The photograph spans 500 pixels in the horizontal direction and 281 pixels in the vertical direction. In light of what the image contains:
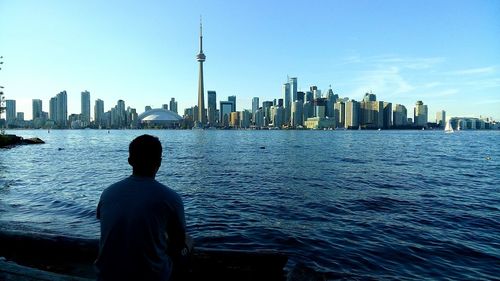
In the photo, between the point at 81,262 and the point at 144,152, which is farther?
the point at 81,262

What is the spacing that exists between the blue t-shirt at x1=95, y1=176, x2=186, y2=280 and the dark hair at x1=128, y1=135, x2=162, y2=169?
0.55 ft

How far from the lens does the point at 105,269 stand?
3.29 meters

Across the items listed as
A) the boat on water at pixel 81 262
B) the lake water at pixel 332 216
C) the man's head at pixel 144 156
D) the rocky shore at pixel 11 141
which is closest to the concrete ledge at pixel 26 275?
the boat on water at pixel 81 262

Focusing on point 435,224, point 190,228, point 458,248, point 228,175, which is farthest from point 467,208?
point 228,175

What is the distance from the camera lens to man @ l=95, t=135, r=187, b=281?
3.17 m

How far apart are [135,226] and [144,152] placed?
736 mm

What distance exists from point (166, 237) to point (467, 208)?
18.8 metres

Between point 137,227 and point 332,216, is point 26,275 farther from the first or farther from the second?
point 332,216

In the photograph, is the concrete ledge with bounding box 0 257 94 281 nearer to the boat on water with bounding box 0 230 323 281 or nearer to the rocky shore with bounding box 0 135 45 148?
the boat on water with bounding box 0 230 323 281

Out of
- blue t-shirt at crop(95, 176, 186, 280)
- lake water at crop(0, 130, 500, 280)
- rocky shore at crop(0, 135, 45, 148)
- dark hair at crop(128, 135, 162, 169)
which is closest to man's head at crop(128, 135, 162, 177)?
dark hair at crop(128, 135, 162, 169)

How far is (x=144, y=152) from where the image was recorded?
347 cm

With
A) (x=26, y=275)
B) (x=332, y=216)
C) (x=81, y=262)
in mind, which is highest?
(x=26, y=275)

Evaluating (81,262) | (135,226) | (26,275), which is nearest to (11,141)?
(81,262)

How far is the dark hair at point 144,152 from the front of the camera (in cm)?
344
